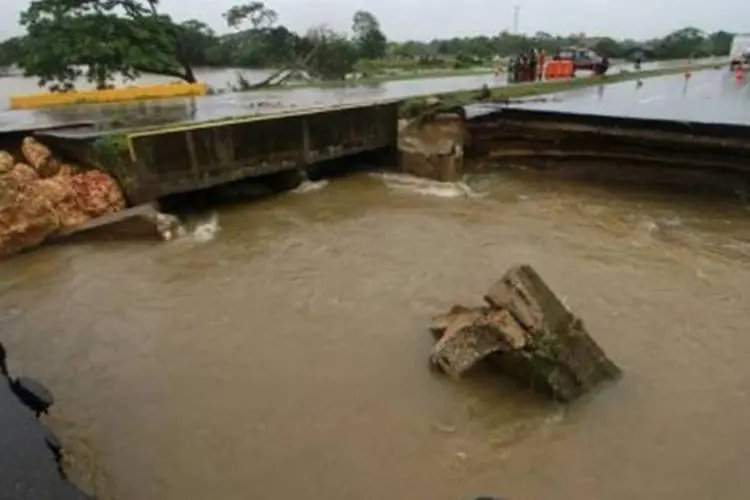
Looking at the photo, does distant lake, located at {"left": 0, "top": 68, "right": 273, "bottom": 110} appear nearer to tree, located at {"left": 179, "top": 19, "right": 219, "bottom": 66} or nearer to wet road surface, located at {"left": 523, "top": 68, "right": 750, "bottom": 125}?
tree, located at {"left": 179, "top": 19, "right": 219, "bottom": 66}

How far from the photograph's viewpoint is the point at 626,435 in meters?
5.77

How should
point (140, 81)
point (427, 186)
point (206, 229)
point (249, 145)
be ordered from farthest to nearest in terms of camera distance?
point (140, 81), point (427, 186), point (249, 145), point (206, 229)

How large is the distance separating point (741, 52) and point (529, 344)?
49624 millimetres

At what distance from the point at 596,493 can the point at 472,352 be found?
1.97m

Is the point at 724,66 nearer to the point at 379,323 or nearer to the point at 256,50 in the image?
the point at 256,50

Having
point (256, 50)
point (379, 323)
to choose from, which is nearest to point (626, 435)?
point (379, 323)

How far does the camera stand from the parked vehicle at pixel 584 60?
108 ft

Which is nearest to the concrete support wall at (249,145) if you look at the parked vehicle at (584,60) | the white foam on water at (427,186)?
the white foam on water at (427,186)

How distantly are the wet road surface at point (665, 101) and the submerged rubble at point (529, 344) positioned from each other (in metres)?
10.4

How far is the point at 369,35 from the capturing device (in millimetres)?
56875

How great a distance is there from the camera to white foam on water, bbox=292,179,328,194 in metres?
14.9

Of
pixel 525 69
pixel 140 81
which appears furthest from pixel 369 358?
pixel 140 81

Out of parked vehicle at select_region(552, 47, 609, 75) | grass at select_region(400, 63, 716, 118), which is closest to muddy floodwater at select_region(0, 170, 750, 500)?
grass at select_region(400, 63, 716, 118)

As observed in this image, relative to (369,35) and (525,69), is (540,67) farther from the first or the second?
(369,35)
